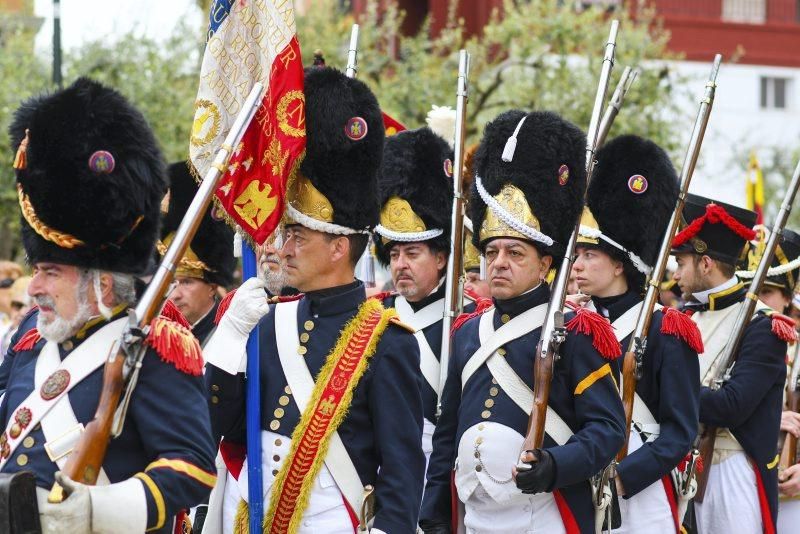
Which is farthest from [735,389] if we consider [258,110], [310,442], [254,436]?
[258,110]

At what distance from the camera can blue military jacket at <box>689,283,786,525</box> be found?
7008 mm

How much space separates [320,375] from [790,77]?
30.8m

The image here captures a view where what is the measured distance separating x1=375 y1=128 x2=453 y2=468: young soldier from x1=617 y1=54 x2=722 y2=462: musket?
3.43 feet

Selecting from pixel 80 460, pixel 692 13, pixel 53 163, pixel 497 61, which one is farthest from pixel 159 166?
pixel 692 13

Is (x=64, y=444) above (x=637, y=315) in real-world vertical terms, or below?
above

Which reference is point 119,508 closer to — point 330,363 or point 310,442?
point 310,442

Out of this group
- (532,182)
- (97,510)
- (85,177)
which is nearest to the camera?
(97,510)

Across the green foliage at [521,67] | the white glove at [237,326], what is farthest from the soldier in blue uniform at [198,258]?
the green foliage at [521,67]

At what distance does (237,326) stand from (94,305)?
2.03 ft

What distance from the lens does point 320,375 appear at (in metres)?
4.80

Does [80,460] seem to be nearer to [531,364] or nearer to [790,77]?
[531,364]

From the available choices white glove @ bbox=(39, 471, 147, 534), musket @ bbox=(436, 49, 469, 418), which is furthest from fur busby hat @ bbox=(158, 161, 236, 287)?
white glove @ bbox=(39, 471, 147, 534)

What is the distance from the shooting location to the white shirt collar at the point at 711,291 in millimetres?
7512

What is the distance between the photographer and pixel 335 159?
501 cm
